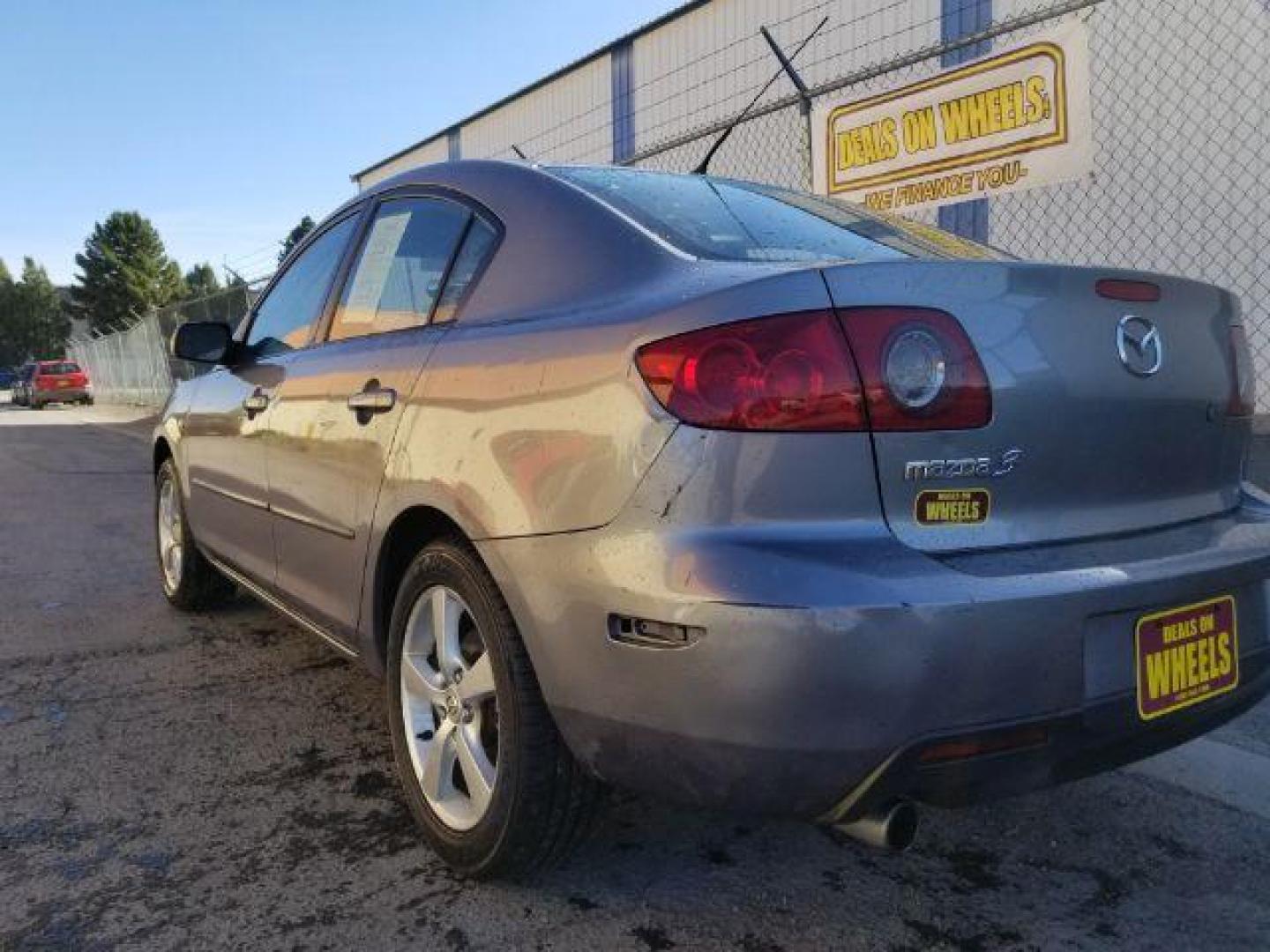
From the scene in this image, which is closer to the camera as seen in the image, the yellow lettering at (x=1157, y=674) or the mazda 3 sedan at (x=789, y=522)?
the mazda 3 sedan at (x=789, y=522)

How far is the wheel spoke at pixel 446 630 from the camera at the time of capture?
2.37 m

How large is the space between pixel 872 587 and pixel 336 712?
2301 millimetres

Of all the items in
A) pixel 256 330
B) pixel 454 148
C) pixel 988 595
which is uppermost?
pixel 454 148

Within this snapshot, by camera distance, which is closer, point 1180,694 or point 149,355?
point 1180,694

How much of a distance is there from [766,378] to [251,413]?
2.32 metres

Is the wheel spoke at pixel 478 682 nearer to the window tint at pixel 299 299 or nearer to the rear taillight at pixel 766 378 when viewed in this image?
the rear taillight at pixel 766 378

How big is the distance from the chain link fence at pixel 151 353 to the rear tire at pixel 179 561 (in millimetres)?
7012

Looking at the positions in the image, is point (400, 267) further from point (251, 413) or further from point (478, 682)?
point (478, 682)

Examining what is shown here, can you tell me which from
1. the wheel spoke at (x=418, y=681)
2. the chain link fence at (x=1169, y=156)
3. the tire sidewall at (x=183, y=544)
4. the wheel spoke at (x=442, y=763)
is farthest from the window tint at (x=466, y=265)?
the chain link fence at (x=1169, y=156)

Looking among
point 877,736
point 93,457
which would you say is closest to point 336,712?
point 877,736

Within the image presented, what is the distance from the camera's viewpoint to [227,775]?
A: 293 centimetres

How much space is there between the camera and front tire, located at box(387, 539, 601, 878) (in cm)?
209

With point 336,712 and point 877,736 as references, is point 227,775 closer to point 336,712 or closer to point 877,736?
point 336,712

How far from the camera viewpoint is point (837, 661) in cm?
166
